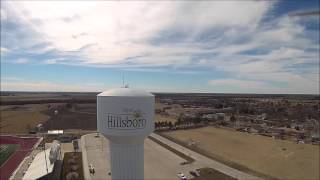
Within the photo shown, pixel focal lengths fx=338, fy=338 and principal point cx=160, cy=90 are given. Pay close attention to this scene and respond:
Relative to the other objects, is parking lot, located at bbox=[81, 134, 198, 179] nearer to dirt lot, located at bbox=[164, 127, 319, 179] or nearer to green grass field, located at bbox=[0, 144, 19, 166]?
dirt lot, located at bbox=[164, 127, 319, 179]

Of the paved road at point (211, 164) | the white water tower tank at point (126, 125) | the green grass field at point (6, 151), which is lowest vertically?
the paved road at point (211, 164)

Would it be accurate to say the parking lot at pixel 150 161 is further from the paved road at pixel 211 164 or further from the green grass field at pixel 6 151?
the green grass field at pixel 6 151

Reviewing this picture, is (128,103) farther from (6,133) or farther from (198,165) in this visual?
(6,133)

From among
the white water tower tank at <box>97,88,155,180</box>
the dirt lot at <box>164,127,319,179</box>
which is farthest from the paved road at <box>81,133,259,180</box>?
the white water tower tank at <box>97,88,155,180</box>

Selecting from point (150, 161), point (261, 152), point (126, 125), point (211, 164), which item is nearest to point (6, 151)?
point (150, 161)

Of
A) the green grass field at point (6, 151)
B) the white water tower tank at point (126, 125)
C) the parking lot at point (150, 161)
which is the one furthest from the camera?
the green grass field at point (6, 151)

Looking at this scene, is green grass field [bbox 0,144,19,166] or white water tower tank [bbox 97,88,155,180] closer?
white water tower tank [bbox 97,88,155,180]

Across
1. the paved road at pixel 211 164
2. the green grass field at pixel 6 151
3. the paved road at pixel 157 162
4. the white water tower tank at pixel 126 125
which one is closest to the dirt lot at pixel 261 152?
the paved road at pixel 211 164
